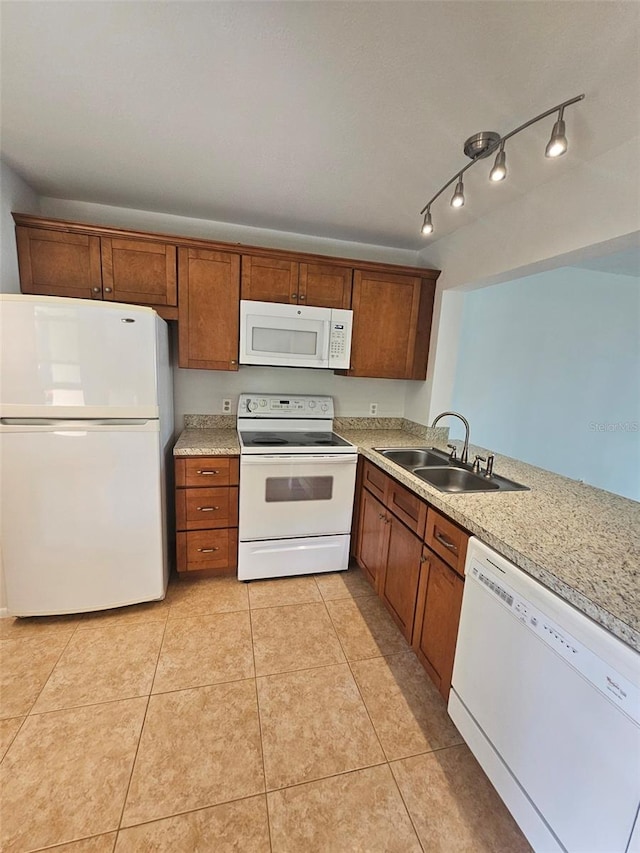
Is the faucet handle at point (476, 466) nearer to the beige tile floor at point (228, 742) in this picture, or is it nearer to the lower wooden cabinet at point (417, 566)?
the lower wooden cabinet at point (417, 566)

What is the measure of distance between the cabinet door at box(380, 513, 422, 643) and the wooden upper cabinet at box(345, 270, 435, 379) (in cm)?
122

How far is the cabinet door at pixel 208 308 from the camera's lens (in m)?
2.24

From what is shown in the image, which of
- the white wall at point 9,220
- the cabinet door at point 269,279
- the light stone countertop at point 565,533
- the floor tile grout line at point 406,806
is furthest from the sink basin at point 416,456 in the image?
the white wall at point 9,220

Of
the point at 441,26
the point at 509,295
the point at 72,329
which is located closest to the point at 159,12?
the point at 441,26

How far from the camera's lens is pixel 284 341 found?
2410 mm

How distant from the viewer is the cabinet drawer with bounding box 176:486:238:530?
7.25ft

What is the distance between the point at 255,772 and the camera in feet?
4.18

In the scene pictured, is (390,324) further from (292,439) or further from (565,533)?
(565,533)

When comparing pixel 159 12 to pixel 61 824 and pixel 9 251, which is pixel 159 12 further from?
→ pixel 61 824

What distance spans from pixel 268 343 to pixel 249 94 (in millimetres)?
1285

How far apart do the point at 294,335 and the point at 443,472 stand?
135 centimetres

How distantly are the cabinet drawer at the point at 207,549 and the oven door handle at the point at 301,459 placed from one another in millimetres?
522

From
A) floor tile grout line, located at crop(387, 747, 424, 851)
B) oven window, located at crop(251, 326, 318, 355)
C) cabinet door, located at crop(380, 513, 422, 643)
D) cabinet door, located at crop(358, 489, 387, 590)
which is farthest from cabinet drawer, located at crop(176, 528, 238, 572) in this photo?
floor tile grout line, located at crop(387, 747, 424, 851)

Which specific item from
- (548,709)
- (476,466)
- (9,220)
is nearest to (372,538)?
(476,466)
